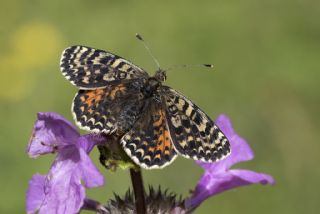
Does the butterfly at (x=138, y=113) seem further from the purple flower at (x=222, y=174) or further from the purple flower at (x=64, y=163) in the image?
the purple flower at (x=222, y=174)

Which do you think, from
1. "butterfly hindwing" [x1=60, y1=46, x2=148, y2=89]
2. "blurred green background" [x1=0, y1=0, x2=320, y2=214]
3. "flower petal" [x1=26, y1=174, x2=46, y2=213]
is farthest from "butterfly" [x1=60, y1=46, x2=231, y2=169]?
"blurred green background" [x1=0, y1=0, x2=320, y2=214]

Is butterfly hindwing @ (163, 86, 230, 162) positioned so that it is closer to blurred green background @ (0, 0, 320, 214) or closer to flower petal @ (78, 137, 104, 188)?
flower petal @ (78, 137, 104, 188)

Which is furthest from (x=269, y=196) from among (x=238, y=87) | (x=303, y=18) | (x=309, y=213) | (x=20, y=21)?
(x=20, y=21)

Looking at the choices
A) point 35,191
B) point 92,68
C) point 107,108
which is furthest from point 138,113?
point 35,191

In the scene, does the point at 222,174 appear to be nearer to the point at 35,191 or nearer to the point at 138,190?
the point at 138,190

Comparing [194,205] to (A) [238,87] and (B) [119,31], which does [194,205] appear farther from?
(B) [119,31]

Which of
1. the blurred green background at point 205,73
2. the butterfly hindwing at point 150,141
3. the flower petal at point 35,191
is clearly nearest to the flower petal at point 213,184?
the butterfly hindwing at point 150,141
